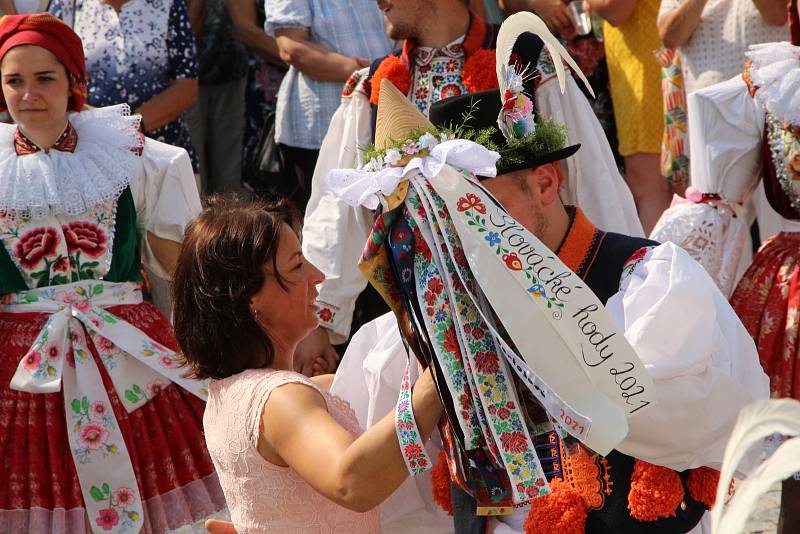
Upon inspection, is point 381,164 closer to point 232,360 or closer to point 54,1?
point 232,360

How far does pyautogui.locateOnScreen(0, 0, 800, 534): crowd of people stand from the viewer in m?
2.13

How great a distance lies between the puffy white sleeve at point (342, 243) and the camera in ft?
13.7

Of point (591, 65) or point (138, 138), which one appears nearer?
point (138, 138)

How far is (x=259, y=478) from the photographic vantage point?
2.37m

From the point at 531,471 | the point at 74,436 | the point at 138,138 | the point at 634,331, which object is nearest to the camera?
the point at 531,471

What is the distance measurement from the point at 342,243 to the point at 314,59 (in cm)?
147

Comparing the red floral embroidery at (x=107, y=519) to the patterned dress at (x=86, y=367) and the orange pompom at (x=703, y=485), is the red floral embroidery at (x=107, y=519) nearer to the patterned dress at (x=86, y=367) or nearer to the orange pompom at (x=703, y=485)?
the patterned dress at (x=86, y=367)

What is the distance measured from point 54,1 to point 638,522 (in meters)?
4.15

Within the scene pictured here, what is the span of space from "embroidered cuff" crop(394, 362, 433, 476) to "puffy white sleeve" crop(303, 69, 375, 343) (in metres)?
2.11

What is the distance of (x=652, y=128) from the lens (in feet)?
17.6

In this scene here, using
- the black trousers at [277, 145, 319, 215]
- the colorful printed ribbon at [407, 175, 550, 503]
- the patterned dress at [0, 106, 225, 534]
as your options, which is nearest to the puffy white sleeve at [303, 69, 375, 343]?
the patterned dress at [0, 106, 225, 534]

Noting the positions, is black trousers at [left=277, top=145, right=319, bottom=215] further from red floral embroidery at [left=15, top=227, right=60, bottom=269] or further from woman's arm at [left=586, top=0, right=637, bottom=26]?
red floral embroidery at [left=15, top=227, right=60, bottom=269]

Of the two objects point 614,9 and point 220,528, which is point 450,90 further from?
point 220,528

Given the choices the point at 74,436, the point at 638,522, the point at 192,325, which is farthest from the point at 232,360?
the point at 74,436
